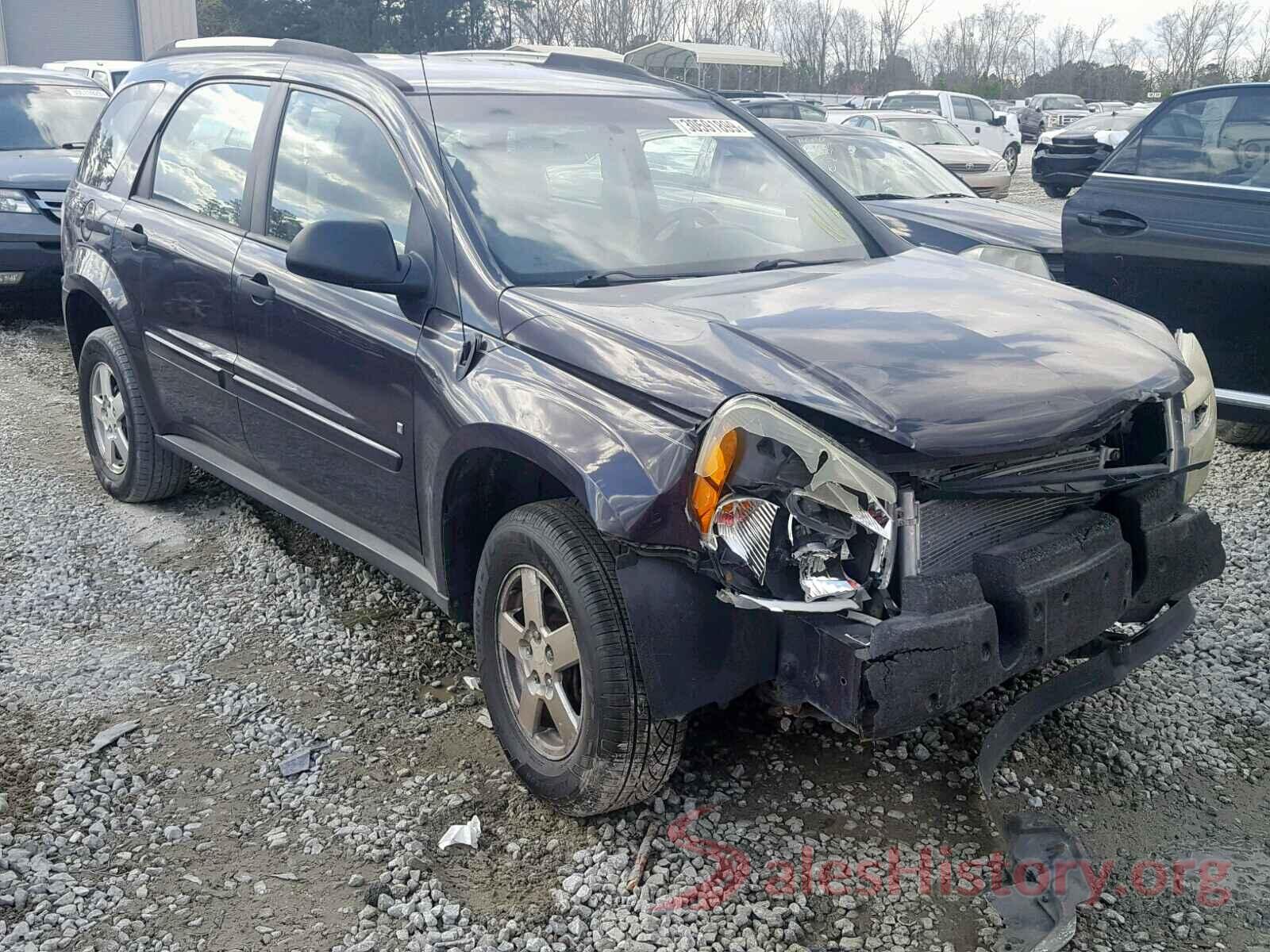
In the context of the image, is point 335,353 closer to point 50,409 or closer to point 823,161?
point 50,409

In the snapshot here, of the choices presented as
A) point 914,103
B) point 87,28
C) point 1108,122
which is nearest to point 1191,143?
point 1108,122

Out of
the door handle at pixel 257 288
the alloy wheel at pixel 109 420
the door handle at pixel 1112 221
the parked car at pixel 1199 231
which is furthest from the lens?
the door handle at pixel 1112 221

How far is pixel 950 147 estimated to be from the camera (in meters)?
15.9

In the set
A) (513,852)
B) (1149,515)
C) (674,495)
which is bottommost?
(513,852)

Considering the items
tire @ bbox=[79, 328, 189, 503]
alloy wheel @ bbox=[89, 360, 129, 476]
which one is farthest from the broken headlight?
alloy wheel @ bbox=[89, 360, 129, 476]

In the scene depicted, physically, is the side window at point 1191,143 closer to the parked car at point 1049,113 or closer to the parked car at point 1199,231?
the parked car at point 1199,231

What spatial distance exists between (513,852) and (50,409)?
528 centimetres

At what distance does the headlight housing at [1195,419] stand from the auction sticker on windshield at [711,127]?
161cm

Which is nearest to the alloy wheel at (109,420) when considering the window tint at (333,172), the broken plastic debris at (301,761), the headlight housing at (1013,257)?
the window tint at (333,172)

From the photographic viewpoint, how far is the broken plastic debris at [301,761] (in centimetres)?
337

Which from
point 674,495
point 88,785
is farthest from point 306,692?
point 674,495

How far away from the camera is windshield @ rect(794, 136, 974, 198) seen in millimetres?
8531

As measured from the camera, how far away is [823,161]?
860 cm

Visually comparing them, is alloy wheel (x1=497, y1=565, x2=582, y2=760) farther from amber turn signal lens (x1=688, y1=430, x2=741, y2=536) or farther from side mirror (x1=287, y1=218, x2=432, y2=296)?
side mirror (x1=287, y1=218, x2=432, y2=296)
